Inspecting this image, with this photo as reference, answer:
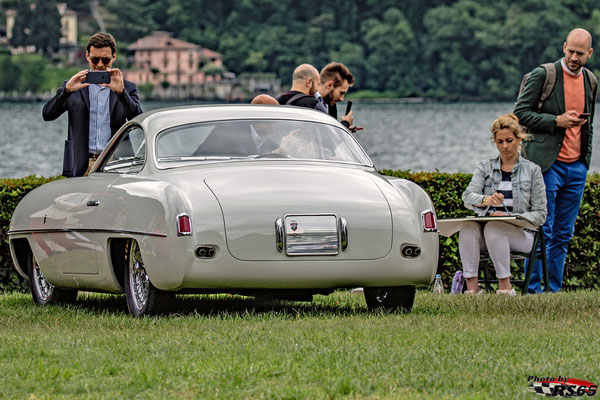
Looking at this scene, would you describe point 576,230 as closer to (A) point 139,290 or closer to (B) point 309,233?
(B) point 309,233

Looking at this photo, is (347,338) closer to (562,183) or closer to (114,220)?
(114,220)

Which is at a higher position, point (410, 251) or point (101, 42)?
point (101, 42)

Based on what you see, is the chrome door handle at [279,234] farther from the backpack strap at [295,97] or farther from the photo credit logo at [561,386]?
the backpack strap at [295,97]

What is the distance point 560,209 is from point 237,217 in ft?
14.9

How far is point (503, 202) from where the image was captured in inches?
408

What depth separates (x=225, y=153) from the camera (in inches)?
338

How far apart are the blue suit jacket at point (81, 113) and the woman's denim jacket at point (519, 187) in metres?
2.81

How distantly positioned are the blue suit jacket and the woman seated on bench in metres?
2.85

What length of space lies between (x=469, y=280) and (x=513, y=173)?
0.96 metres

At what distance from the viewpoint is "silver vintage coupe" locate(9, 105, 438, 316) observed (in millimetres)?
7773

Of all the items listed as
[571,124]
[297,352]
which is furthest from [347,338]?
[571,124]

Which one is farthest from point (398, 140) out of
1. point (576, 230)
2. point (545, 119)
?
point (545, 119)

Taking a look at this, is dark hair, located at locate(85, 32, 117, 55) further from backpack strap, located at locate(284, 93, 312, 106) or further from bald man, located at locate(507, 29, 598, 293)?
bald man, located at locate(507, 29, 598, 293)

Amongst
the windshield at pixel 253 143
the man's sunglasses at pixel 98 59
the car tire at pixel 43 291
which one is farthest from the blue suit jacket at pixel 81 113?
the windshield at pixel 253 143
